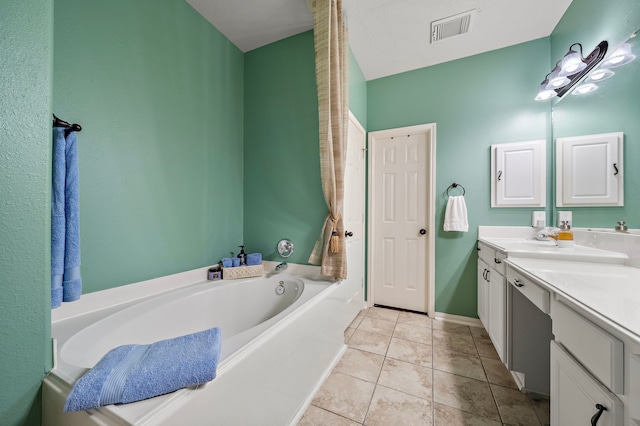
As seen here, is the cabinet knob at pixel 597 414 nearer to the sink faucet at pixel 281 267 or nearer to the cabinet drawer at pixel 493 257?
the cabinet drawer at pixel 493 257

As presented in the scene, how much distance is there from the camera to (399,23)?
6.08 feet

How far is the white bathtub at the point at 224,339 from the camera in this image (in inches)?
24.0

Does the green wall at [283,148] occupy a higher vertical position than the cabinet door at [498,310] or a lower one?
higher

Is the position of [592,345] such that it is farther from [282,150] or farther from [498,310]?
[282,150]

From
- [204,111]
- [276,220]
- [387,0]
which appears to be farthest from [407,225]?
[204,111]

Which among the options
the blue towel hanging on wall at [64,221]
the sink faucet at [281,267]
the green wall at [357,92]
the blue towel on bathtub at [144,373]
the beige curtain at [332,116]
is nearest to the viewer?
the blue towel on bathtub at [144,373]

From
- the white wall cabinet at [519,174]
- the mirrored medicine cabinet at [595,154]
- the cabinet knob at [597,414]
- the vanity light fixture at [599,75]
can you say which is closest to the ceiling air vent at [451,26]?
the mirrored medicine cabinet at [595,154]

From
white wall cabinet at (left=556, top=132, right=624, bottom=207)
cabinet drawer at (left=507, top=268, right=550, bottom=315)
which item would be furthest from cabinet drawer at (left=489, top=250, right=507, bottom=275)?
white wall cabinet at (left=556, top=132, right=624, bottom=207)

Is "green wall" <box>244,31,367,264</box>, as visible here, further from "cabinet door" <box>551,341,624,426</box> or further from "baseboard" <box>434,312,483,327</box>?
"baseboard" <box>434,312,483,327</box>

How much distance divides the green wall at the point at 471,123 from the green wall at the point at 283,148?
937mm

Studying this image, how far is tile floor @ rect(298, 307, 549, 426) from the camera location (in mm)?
1159

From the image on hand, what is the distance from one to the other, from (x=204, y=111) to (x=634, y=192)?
272 cm

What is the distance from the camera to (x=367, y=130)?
263 centimetres

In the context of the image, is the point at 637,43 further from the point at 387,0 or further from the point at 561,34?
the point at 387,0
